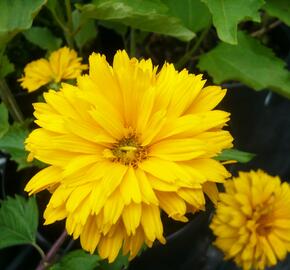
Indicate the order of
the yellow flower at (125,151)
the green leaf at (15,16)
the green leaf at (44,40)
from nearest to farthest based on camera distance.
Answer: the yellow flower at (125,151)
the green leaf at (15,16)
the green leaf at (44,40)

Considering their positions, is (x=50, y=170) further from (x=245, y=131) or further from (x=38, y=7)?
(x=245, y=131)

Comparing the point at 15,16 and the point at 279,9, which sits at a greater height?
the point at 15,16

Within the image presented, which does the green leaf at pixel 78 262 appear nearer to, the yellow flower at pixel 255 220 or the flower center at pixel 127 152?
the flower center at pixel 127 152

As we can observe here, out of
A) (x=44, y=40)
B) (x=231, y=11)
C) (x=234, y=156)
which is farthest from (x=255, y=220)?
(x=44, y=40)

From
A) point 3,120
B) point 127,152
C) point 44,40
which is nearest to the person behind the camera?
point 127,152

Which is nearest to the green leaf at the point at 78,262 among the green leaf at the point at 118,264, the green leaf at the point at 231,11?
the green leaf at the point at 118,264

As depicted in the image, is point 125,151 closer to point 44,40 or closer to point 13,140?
point 13,140

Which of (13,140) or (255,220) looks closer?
(13,140)

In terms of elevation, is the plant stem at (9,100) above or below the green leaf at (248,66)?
above
